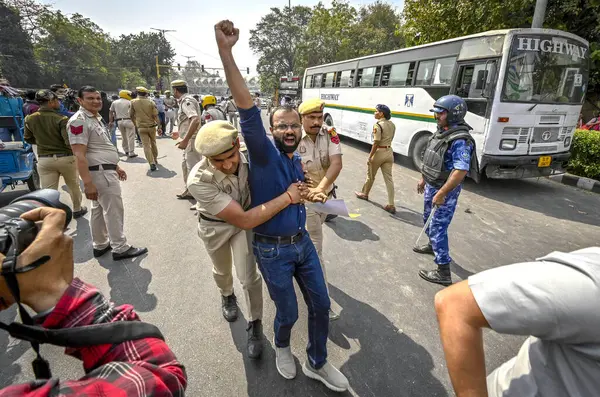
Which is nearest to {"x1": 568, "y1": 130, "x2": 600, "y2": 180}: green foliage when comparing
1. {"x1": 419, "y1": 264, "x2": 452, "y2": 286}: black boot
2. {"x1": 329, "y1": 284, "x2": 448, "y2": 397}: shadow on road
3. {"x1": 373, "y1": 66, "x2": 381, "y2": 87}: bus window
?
{"x1": 373, "y1": 66, "x2": 381, "y2": 87}: bus window

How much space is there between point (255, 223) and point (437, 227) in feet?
7.47

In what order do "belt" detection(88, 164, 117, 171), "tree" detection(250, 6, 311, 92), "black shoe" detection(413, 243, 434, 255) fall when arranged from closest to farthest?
"belt" detection(88, 164, 117, 171) → "black shoe" detection(413, 243, 434, 255) → "tree" detection(250, 6, 311, 92)

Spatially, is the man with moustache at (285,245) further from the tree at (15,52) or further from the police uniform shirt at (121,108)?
the tree at (15,52)

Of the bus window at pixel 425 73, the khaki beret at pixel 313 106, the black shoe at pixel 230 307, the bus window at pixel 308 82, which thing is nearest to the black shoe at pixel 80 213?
the black shoe at pixel 230 307

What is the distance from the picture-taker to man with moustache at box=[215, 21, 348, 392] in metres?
1.80

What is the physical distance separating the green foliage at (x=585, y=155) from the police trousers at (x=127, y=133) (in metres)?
11.1

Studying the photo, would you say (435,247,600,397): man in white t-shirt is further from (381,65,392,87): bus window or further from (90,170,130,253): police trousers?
(381,65,392,87): bus window

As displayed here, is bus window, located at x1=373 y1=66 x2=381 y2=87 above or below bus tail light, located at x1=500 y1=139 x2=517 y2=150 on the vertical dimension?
above

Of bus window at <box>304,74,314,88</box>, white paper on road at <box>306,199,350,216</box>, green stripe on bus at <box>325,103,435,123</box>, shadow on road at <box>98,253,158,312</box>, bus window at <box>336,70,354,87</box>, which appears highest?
bus window at <box>304,74,314,88</box>

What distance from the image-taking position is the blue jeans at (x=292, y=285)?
1.85m

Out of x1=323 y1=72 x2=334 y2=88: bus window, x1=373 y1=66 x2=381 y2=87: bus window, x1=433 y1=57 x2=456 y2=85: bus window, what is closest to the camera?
x1=433 y1=57 x2=456 y2=85: bus window

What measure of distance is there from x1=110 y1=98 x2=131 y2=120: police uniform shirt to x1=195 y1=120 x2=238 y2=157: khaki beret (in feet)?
24.7

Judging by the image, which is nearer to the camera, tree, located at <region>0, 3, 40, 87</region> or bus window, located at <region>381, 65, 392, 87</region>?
bus window, located at <region>381, 65, 392, 87</region>

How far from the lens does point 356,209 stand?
527cm
